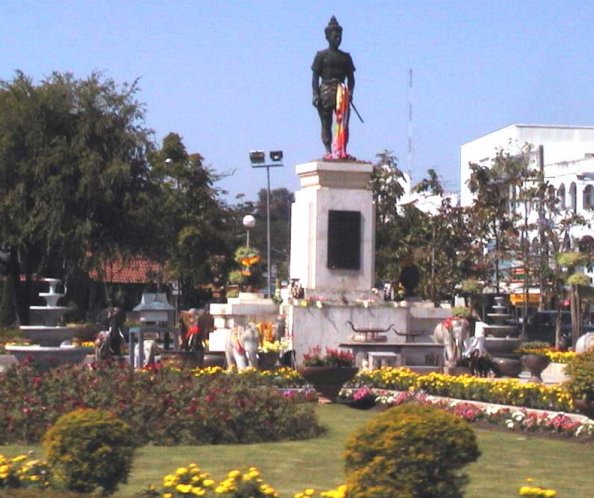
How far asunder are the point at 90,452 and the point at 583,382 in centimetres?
663

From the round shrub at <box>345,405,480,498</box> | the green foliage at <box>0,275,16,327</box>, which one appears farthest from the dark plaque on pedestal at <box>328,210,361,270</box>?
the round shrub at <box>345,405,480,498</box>

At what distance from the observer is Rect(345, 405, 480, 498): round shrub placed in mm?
10875

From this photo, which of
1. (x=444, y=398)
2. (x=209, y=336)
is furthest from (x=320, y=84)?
(x=444, y=398)

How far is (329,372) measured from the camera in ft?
76.7

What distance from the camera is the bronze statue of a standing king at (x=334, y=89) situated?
33.0 m

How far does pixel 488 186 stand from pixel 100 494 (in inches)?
1558

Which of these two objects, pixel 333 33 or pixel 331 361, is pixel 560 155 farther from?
pixel 331 361

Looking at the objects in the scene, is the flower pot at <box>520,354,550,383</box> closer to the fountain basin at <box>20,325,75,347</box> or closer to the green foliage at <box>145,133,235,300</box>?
the fountain basin at <box>20,325,75,347</box>

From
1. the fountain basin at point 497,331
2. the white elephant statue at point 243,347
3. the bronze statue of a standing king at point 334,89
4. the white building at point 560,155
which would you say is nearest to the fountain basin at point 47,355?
the white elephant statue at point 243,347

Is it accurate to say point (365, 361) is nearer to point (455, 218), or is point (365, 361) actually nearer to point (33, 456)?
point (33, 456)

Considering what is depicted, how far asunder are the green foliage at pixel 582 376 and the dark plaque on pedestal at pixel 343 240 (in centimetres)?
1538

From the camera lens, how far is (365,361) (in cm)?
2867

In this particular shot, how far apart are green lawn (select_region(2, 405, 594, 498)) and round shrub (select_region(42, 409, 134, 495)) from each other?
30cm

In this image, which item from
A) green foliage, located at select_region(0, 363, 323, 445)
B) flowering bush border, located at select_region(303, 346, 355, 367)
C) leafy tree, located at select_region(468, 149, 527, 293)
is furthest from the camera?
leafy tree, located at select_region(468, 149, 527, 293)
